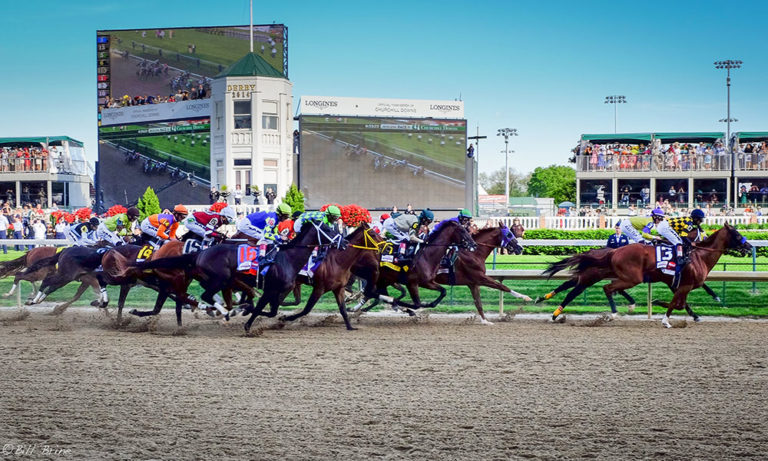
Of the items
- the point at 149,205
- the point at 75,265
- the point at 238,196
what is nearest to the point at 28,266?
the point at 75,265

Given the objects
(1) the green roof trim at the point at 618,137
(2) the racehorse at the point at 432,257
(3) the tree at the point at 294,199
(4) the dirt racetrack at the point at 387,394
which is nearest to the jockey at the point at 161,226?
(4) the dirt racetrack at the point at 387,394

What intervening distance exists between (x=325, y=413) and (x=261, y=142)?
33.3m

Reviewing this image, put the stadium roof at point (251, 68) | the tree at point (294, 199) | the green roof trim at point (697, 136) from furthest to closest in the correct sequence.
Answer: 1. the green roof trim at point (697, 136)
2. the stadium roof at point (251, 68)
3. the tree at point (294, 199)

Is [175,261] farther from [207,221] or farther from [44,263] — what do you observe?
[44,263]

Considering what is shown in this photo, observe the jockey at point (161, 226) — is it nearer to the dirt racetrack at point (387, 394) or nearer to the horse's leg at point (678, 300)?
the dirt racetrack at point (387, 394)

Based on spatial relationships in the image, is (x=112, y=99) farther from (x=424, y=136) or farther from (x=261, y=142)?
(x=424, y=136)

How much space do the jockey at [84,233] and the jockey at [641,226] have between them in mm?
8610

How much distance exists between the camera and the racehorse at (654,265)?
38.3 ft

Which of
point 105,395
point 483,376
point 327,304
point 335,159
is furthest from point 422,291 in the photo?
point 335,159

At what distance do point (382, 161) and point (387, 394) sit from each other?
3042 cm

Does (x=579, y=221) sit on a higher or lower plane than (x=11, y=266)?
higher

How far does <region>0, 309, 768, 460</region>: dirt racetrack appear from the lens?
5.86 meters

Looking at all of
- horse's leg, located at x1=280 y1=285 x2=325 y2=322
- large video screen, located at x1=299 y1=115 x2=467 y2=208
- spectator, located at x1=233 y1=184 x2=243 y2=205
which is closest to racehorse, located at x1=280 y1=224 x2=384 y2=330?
horse's leg, located at x1=280 y1=285 x2=325 y2=322

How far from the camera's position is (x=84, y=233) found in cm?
1374
